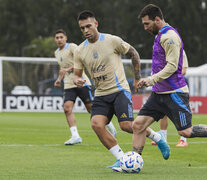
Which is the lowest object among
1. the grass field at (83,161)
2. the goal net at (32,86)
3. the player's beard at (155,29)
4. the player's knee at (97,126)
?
the goal net at (32,86)

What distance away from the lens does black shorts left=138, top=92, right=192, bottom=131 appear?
8492 millimetres

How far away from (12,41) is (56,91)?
44.3 m

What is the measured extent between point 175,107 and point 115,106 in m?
0.95

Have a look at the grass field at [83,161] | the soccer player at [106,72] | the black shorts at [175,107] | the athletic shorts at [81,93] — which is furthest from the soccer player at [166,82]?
the athletic shorts at [81,93]

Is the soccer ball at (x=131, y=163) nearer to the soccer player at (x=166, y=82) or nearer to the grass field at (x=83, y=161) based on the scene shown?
the grass field at (x=83, y=161)

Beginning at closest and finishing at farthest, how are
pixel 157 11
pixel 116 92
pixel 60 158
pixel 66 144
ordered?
pixel 157 11 < pixel 116 92 < pixel 60 158 < pixel 66 144

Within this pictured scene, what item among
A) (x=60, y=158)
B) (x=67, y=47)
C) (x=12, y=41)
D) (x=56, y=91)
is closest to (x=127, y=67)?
(x=56, y=91)

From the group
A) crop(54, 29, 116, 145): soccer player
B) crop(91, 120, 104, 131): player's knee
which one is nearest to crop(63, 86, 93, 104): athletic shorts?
crop(54, 29, 116, 145): soccer player

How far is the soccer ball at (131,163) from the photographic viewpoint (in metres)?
8.22

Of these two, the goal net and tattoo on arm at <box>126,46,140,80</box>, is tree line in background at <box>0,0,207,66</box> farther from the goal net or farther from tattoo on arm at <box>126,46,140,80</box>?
tattoo on arm at <box>126,46,140,80</box>

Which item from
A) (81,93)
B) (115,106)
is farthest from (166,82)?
(81,93)

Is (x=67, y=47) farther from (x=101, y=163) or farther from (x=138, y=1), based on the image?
(x=138, y=1)

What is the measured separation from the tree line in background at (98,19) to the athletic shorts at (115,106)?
56855 millimetres

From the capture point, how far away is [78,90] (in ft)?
44.9
